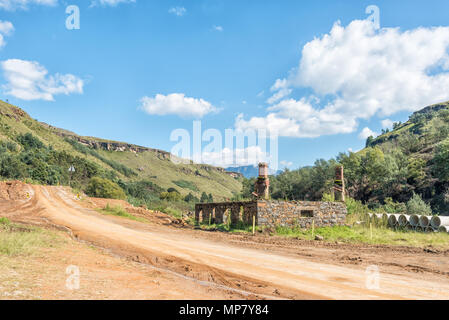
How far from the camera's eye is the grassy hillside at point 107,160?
54312 millimetres

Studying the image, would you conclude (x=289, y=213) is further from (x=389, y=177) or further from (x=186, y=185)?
(x=186, y=185)

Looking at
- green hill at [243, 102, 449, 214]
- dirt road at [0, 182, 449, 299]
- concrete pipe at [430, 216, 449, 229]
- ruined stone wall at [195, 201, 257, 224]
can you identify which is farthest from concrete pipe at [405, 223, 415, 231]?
ruined stone wall at [195, 201, 257, 224]

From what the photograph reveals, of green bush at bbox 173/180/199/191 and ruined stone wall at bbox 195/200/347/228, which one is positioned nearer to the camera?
ruined stone wall at bbox 195/200/347/228

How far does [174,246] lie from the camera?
12367mm

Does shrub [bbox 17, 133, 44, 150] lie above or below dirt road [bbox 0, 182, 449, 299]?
above

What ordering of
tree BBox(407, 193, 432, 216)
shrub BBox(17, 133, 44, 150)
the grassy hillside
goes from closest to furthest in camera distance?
tree BBox(407, 193, 432, 216), the grassy hillside, shrub BBox(17, 133, 44, 150)

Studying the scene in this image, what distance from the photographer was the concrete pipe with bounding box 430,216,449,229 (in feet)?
55.1

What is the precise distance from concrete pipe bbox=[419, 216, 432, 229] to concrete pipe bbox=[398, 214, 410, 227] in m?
0.70

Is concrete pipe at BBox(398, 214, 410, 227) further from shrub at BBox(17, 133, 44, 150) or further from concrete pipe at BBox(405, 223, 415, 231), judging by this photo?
shrub at BBox(17, 133, 44, 150)

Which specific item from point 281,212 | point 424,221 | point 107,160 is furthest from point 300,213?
point 107,160

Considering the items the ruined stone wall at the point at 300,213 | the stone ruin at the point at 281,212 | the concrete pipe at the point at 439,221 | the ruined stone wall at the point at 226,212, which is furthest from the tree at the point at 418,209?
the ruined stone wall at the point at 226,212

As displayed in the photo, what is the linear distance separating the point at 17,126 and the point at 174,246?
231 feet
